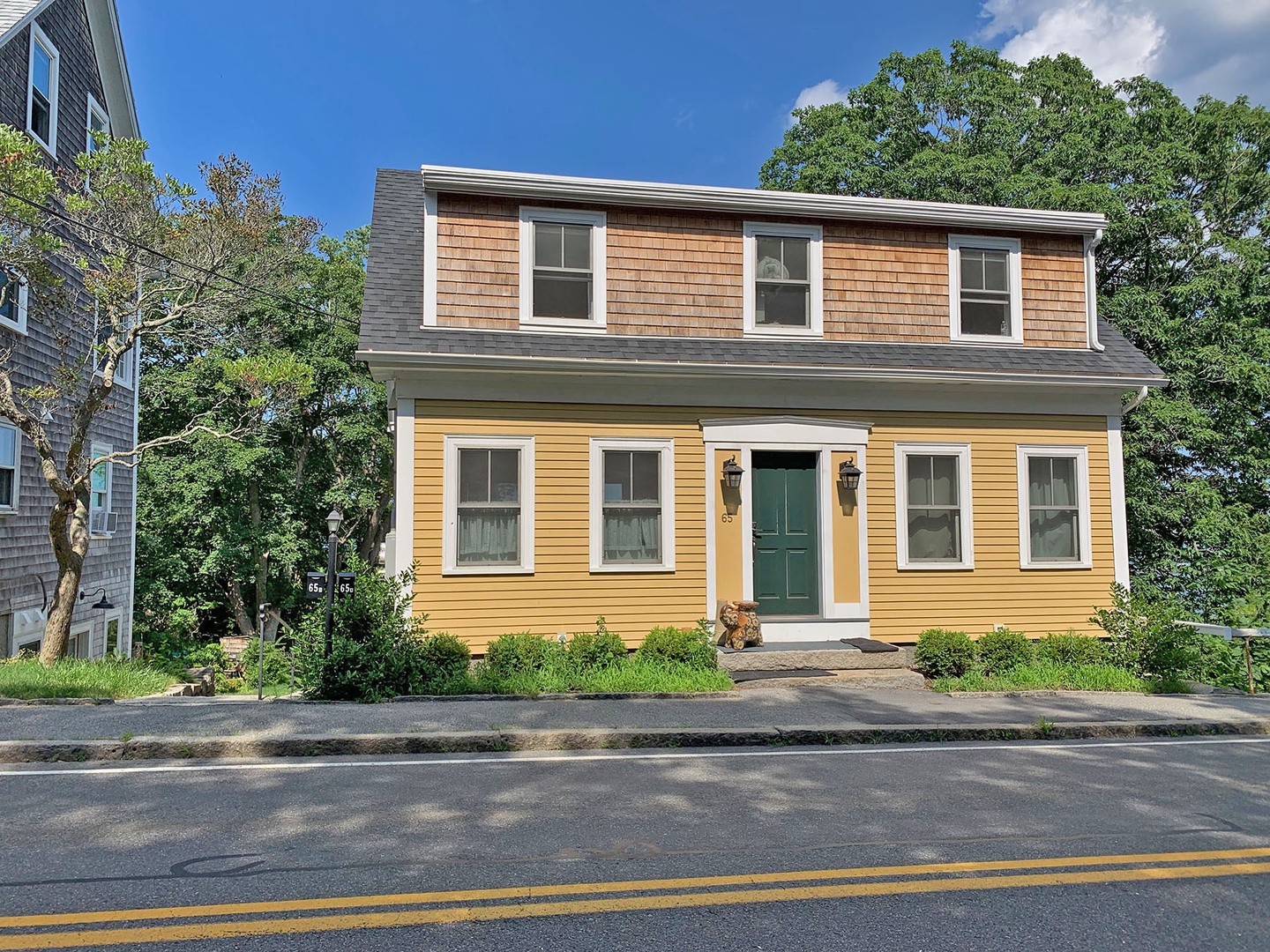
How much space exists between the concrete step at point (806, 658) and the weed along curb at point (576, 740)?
245 cm

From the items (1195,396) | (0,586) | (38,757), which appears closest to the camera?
(38,757)

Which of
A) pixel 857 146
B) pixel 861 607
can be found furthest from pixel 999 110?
pixel 861 607

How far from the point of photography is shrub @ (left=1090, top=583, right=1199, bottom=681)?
10.8 metres

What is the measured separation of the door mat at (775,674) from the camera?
9.88 m

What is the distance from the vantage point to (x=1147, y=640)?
36.2 ft

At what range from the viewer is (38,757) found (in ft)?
20.7

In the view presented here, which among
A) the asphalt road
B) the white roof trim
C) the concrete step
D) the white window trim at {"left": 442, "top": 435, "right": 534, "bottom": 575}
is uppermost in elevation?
the white roof trim

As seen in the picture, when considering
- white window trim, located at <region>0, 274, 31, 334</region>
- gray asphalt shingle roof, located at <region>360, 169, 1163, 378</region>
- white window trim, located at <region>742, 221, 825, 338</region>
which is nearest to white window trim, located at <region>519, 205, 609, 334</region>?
gray asphalt shingle roof, located at <region>360, 169, 1163, 378</region>

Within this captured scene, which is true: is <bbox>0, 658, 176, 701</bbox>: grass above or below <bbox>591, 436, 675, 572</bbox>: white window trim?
below

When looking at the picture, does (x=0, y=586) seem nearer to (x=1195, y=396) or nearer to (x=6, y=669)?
(x=6, y=669)

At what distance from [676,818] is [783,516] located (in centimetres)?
666

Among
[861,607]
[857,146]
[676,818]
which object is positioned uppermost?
[857,146]

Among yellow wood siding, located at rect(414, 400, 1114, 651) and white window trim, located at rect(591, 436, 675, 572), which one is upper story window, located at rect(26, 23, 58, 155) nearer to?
yellow wood siding, located at rect(414, 400, 1114, 651)

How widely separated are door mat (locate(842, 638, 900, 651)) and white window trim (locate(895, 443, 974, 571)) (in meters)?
1.18
